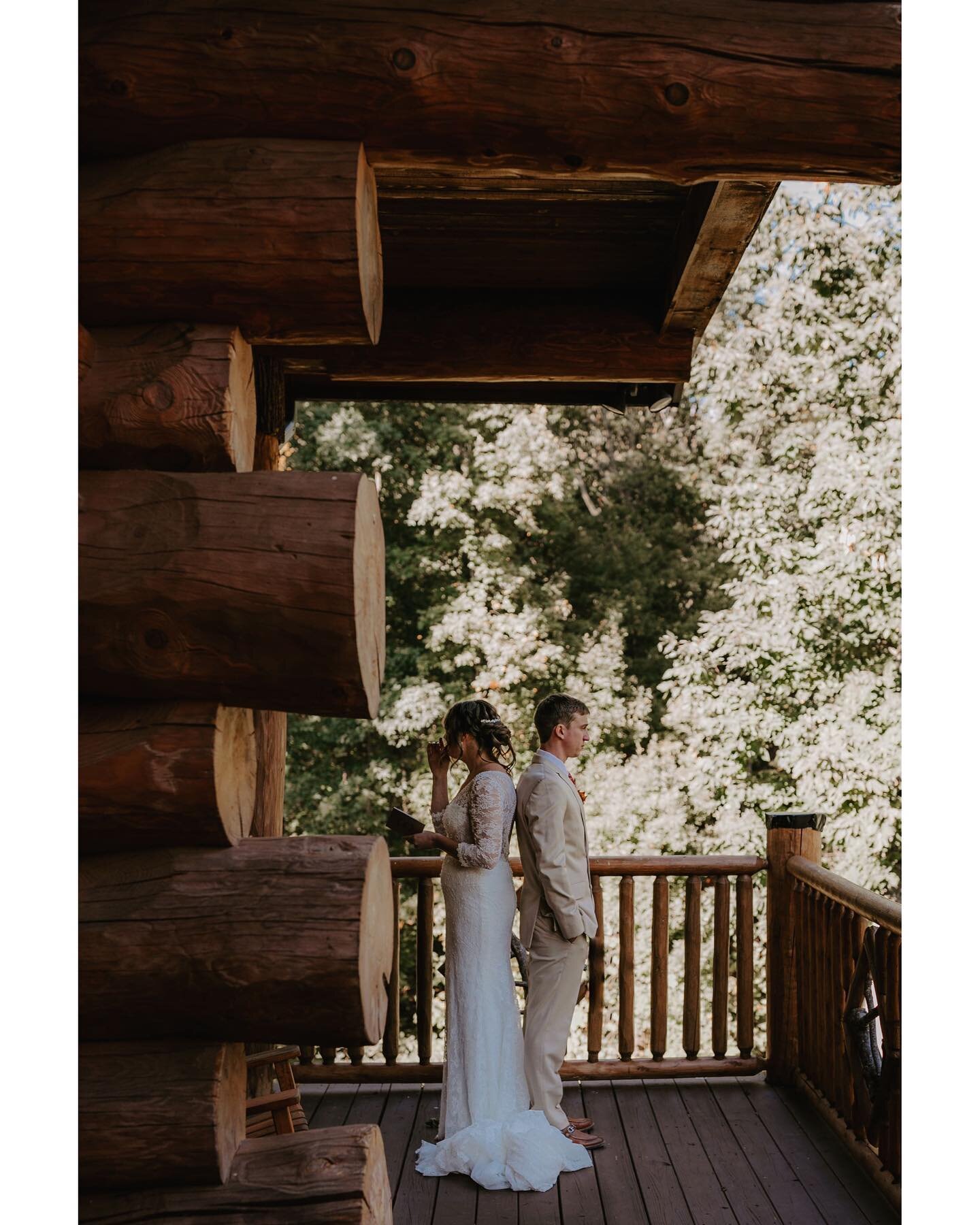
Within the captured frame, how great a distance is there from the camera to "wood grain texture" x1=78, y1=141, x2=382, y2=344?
6.93 ft

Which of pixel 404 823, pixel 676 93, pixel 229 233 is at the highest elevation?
pixel 676 93

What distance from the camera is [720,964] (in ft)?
15.5

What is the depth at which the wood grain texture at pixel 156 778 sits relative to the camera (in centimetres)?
202

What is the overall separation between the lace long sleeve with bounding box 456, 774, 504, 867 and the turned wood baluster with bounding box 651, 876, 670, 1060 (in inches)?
41.0

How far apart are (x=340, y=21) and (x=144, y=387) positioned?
81 cm

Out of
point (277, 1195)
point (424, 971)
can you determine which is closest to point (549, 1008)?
point (424, 971)

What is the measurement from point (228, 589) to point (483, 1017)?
7.66 ft

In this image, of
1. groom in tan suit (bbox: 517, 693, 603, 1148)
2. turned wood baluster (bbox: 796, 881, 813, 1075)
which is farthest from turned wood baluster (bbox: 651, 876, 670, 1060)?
groom in tan suit (bbox: 517, 693, 603, 1148)

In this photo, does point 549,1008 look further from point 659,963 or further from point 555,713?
point 555,713

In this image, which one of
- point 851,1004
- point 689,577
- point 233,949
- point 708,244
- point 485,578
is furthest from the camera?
point 689,577

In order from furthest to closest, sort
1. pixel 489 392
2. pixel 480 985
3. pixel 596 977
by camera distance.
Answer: pixel 489 392 → pixel 596 977 → pixel 480 985

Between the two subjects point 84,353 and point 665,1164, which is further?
point 665,1164

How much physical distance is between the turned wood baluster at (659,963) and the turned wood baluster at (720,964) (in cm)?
22

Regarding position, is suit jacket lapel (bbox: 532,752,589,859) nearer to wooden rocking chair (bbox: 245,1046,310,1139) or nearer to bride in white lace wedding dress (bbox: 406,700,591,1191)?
bride in white lace wedding dress (bbox: 406,700,591,1191)
